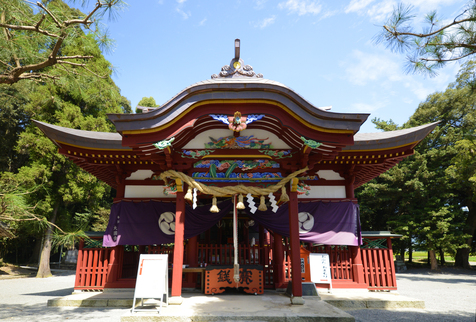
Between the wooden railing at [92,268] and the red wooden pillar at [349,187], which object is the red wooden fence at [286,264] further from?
the red wooden pillar at [349,187]

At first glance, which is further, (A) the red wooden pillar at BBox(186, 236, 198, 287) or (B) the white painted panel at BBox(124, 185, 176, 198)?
(B) the white painted panel at BBox(124, 185, 176, 198)

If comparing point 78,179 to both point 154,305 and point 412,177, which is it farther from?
point 412,177

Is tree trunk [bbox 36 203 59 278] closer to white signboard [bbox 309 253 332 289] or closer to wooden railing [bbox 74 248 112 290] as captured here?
wooden railing [bbox 74 248 112 290]

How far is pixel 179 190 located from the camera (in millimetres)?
5879

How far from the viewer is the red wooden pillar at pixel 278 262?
691 centimetres

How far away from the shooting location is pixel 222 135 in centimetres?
591

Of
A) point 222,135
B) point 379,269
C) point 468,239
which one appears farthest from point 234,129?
point 468,239

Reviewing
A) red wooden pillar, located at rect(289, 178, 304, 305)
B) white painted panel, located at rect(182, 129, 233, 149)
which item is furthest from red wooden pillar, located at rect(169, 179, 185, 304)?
red wooden pillar, located at rect(289, 178, 304, 305)

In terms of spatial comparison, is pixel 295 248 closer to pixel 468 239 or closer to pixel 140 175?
pixel 140 175

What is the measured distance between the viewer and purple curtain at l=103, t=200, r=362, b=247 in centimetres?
681

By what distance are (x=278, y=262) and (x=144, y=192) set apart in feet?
12.5

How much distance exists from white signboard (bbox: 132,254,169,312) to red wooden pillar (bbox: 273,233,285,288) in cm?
292

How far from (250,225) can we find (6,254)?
19.7 m

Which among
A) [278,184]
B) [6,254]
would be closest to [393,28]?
[278,184]
